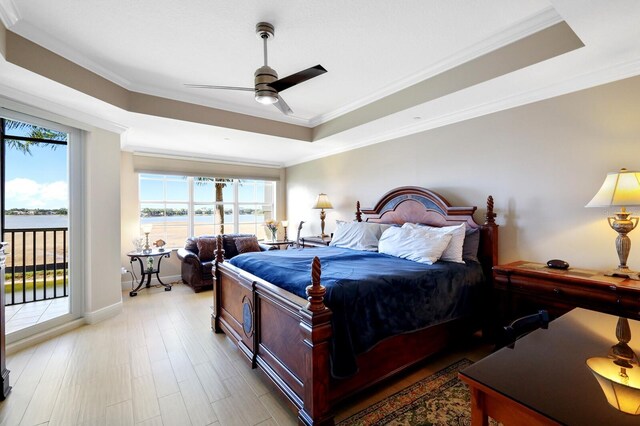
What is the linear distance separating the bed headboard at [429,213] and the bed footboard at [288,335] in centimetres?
218

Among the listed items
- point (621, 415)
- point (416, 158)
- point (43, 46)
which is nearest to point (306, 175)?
point (416, 158)

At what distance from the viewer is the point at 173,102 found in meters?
3.57

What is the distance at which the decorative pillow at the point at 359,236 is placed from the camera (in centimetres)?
376

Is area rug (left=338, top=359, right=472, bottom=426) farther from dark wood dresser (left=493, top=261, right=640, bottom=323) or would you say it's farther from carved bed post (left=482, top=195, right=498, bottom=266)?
carved bed post (left=482, top=195, right=498, bottom=266)

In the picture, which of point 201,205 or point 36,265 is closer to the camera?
point 36,265

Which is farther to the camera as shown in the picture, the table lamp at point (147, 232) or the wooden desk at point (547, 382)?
the table lamp at point (147, 232)

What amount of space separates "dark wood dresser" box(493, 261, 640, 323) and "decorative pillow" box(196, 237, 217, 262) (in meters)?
4.40

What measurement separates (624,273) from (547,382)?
205cm

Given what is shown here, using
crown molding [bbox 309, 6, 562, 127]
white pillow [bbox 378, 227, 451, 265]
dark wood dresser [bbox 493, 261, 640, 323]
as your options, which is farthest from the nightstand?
dark wood dresser [bbox 493, 261, 640, 323]

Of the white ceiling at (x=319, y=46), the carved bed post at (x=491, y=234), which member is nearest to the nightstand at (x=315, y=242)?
the white ceiling at (x=319, y=46)

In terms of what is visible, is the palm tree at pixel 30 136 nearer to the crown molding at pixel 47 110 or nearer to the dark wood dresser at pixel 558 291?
the crown molding at pixel 47 110

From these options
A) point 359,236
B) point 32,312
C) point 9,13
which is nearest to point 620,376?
point 359,236

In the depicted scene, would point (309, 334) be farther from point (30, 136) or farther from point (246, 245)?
point (246, 245)

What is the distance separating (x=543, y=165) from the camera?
111 inches
